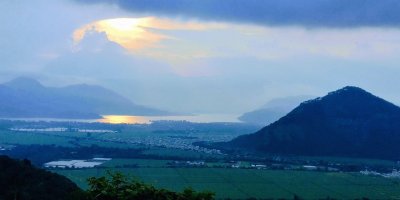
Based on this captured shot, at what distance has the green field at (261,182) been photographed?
4722cm

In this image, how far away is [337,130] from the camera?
88.8 m

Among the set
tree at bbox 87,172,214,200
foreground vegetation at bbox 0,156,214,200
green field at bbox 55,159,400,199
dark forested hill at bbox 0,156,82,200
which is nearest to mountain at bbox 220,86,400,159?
green field at bbox 55,159,400,199

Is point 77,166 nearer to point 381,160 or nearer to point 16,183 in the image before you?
point 16,183

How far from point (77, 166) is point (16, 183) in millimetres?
37068

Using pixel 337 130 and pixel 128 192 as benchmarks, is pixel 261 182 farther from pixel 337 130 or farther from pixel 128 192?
pixel 128 192

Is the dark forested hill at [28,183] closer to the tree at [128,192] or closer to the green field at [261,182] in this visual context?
the tree at [128,192]

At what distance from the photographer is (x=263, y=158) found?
77.6m

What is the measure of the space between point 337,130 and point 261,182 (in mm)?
38806

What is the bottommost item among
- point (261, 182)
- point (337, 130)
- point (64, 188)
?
point (261, 182)

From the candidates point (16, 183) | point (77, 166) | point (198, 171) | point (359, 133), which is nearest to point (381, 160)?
point (359, 133)

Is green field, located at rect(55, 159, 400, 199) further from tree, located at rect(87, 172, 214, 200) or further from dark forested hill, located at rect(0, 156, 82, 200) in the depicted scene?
tree, located at rect(87, 172, 214, 200)

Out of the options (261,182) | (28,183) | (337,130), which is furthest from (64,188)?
(337,130)

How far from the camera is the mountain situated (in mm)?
84500

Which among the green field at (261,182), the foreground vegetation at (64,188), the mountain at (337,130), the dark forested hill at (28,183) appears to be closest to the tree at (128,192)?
the foreground vegetation at (64,188)
